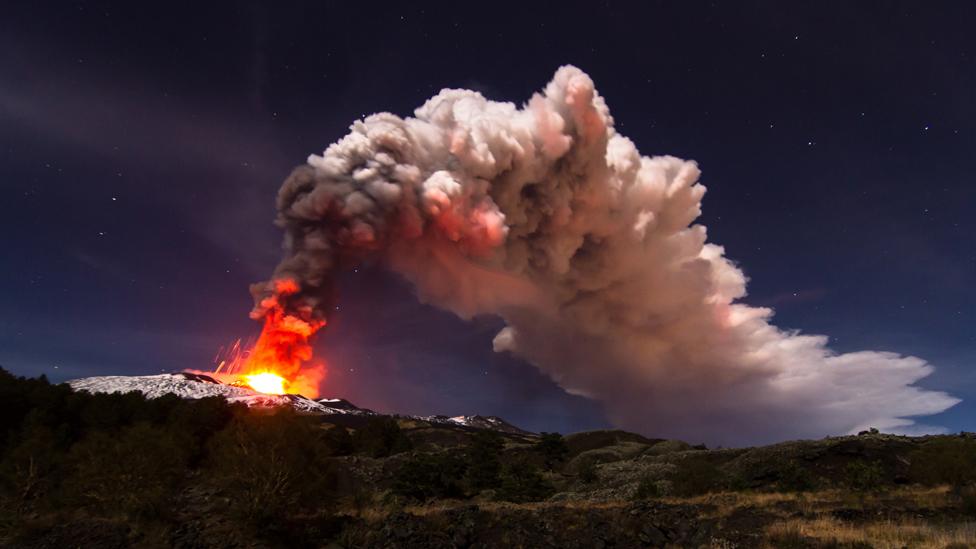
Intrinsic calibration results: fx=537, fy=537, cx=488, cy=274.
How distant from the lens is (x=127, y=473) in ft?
94.0

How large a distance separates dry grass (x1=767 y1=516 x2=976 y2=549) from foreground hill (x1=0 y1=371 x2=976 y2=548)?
90mm

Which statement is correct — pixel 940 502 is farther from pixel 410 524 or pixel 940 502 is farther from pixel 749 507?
pixel 410 524

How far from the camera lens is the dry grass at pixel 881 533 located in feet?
46.3

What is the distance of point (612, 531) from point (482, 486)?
2293cm

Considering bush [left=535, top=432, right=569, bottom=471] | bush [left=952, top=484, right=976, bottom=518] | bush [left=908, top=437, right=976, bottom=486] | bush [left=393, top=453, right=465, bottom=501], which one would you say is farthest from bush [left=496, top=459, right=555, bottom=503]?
bush [left=535, top=432, right=569, bottom=471]

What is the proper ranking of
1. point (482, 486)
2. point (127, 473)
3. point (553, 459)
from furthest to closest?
point (553, 459), point (482, 486), point (127, 473)

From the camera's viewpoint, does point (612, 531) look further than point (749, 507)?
No

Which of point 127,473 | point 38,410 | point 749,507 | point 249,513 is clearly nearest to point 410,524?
point 249,513

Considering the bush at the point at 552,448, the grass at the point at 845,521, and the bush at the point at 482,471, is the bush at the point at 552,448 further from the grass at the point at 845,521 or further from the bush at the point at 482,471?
the grass at the point at 845,521

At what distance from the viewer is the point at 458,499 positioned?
3762 centimetres

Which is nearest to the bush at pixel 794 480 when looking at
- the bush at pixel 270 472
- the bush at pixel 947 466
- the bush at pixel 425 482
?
the bush at pixel 947 466

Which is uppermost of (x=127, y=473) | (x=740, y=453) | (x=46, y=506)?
(x=740, y=453)

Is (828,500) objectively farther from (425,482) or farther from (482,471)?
(425,482)

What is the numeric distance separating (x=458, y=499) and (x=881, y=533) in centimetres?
2689
